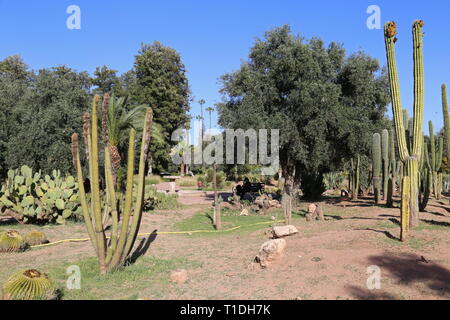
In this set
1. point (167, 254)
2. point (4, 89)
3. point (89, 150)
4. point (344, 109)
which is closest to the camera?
point (89, 150)

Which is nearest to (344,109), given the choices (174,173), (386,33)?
(386,33)

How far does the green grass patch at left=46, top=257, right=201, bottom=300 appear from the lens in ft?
18.9

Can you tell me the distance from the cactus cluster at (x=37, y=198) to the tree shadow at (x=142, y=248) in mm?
3297

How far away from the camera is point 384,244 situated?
759cm

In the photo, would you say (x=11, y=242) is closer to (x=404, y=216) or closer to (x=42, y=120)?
(x=404, y=216)

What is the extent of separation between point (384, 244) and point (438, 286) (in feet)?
7.03

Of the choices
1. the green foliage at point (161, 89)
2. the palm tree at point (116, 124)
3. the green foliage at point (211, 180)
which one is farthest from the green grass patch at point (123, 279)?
the green foliage at point (161, 89)

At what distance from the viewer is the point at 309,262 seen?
6711 mm

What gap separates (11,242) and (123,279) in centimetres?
377

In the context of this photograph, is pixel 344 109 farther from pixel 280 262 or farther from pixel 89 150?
pixel 89 150

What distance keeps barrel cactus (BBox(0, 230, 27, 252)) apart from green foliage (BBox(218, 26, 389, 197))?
33.4 ft

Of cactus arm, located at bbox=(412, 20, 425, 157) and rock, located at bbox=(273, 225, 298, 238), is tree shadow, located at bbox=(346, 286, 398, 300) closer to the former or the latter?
rock, located at bbox=(273, 225, 298, 238)

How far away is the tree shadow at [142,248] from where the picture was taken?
8078 millimetres

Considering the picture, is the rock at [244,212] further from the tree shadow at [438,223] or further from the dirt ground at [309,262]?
the tree shadow at [438,223]
